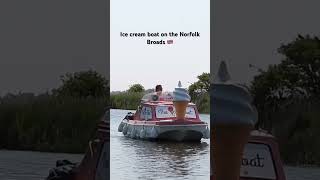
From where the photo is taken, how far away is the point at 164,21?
263 cm

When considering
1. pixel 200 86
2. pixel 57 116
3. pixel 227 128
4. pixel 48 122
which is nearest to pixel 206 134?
pixel 227 128

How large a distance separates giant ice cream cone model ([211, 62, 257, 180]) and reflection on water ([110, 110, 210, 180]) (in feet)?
0.26

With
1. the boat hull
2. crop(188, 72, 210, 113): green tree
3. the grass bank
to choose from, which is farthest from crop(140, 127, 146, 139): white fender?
the grass bank

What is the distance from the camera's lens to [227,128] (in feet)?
8.75

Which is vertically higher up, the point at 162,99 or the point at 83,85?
the point at 83,85

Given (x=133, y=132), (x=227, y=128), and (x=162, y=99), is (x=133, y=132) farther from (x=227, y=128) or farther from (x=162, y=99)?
(x=227, y=128)

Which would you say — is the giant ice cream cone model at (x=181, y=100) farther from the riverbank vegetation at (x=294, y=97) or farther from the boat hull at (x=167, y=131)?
the riverbank vegetation at (x=294, y=97)

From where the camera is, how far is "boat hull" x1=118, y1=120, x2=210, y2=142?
103 inches

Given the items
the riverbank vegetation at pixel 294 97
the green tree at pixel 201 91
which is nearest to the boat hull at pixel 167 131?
the green tree at pixel 201 91

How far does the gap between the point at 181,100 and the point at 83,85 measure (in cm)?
96

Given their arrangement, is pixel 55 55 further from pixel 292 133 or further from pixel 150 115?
pixel 292 133

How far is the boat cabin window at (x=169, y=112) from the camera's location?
8.53 feet

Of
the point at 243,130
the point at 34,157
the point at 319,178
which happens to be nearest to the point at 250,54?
the point at 243,130

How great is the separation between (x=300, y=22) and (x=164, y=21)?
1335 mm
